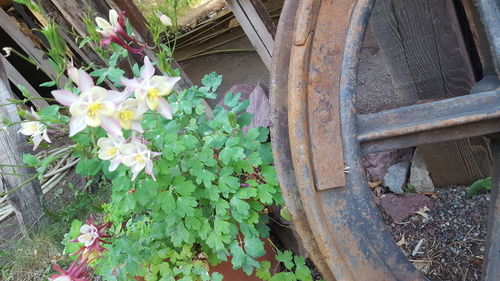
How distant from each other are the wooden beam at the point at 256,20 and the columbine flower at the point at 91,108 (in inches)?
57.8

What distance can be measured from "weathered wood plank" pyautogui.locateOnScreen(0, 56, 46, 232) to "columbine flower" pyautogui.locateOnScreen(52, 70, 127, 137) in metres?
1.68

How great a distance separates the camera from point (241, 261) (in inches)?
54.1

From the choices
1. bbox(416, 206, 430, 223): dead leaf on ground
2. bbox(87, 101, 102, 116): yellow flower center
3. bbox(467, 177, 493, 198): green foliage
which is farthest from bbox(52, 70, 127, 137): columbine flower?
bbox(467, 177, 493, 198): green foliage

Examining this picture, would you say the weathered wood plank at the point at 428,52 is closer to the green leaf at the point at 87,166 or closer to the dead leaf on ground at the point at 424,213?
the dead leaf on ground at the point at 424,213

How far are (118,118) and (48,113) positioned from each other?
0.45m

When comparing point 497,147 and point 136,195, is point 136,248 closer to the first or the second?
point 136,195

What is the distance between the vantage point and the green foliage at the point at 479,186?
A: 6.06 feet

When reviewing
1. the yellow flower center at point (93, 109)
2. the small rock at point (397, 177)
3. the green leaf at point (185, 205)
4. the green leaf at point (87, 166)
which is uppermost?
the yellow flower center at point (93, 109)

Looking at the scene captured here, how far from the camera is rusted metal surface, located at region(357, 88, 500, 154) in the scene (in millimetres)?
1075

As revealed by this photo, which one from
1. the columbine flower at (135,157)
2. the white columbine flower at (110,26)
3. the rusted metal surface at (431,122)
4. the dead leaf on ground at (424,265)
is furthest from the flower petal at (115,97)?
the dead leaf on ground at (424,265)

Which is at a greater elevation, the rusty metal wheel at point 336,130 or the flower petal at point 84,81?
the flower petal at point 84,81

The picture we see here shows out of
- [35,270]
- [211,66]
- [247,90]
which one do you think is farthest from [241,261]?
[211,66]

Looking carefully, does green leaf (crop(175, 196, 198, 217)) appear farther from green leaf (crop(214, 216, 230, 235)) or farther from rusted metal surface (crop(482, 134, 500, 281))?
rusted metal surface (crop(482, 134, 500, 281))

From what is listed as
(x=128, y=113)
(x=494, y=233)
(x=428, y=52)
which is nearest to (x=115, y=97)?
(x=128, y=113)
